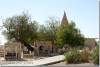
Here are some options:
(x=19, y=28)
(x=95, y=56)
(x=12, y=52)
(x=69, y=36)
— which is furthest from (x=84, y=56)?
(x=69, y=36)

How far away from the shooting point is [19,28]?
42.6 meters

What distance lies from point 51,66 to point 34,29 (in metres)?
28.0

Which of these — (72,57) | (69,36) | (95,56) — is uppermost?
(69,36)

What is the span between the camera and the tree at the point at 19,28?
140 ft

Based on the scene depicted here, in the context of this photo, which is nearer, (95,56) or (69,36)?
(95,56)

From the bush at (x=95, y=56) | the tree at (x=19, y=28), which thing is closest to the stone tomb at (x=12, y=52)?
the bush at (x=95, y=56)

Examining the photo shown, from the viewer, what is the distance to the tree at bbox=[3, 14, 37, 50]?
4269 cm

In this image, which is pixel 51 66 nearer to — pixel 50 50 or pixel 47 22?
pixel 50 50

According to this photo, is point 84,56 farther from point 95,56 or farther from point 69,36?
point 69,36

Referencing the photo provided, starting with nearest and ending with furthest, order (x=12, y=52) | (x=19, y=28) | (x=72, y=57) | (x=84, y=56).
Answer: (x=72, y=57), (x=84, y=56), (x=12, y=52), (x=19, y=28)

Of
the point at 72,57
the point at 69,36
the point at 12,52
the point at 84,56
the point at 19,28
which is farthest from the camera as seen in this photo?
the point at 69,36

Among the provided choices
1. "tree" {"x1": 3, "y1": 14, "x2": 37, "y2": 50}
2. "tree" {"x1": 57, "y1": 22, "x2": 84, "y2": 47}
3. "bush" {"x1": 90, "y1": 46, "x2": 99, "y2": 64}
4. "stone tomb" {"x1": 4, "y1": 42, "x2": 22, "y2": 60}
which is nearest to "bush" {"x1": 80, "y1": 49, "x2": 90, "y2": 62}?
"bush" {"x1": 90, "y1": 46, "x2": 99, "y2": 64}

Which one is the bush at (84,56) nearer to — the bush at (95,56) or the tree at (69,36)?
the bush at (95,56)

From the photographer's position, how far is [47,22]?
5684cm
